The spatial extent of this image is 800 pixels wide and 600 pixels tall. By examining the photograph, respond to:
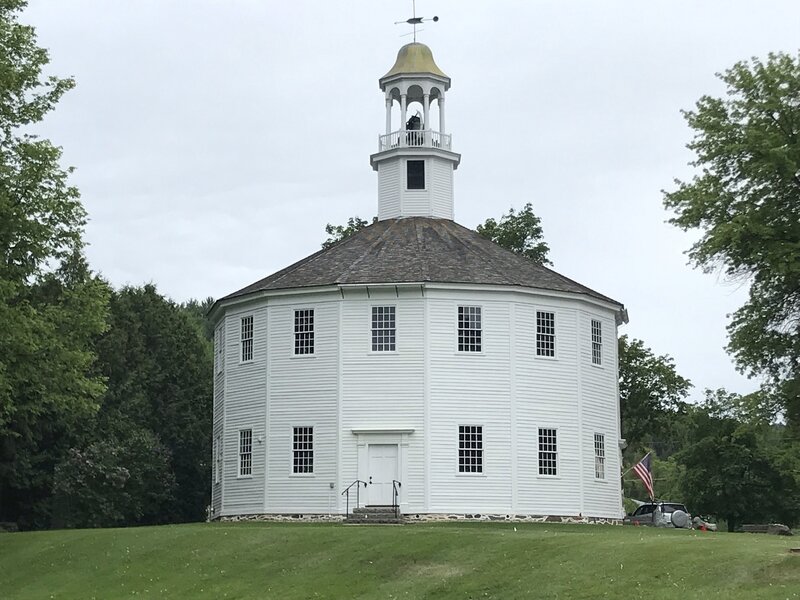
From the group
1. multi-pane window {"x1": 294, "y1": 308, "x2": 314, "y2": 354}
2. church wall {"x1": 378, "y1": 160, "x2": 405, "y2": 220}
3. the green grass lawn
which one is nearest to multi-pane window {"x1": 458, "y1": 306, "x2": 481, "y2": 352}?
multi-pane window {"x1": 294, "y1": 308, "x2": 314, "y2": 354}

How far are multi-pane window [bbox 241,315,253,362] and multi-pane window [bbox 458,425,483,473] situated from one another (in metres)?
8.48

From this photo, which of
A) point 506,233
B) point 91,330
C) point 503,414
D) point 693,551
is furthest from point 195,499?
point 693,551

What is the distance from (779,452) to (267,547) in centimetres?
3442

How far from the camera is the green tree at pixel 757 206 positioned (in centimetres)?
4012

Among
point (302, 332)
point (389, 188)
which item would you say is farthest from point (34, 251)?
point (389, 188)

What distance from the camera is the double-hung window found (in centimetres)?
5111

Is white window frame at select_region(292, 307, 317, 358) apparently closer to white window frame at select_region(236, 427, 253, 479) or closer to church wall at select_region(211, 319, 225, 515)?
white window frame at select_region(236, 427, 253, 479)

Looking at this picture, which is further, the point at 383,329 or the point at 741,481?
the point at 741,481

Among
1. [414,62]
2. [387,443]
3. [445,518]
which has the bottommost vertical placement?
[445,518]

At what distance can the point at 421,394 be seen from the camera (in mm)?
47438

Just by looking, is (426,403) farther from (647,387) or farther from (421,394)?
(647,387)

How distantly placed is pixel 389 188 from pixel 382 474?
13407 millimetres

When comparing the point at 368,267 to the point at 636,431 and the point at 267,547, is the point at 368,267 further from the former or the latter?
the point at 636,431

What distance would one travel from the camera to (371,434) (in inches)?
1874
